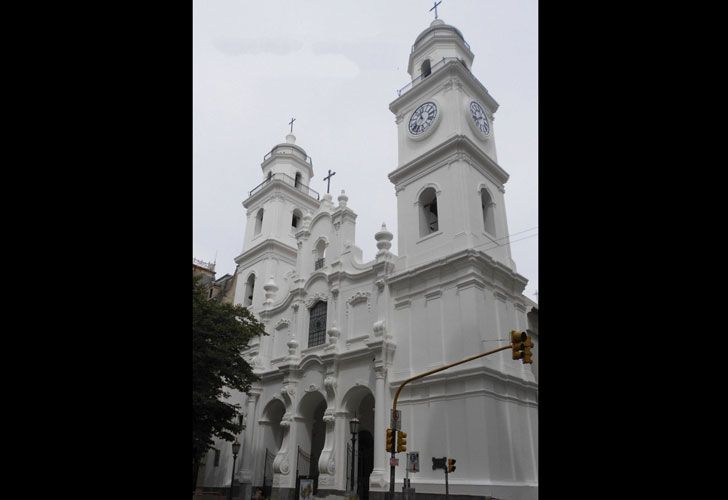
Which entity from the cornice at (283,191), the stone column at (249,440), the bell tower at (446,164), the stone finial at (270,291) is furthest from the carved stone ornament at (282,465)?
the cornice at (283,191)

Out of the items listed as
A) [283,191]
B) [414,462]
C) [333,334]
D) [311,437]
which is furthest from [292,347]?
[283,191]

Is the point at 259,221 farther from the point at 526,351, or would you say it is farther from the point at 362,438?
the point at 526,351

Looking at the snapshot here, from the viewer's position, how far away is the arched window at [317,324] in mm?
27156

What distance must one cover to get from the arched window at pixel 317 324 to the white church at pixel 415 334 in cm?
9

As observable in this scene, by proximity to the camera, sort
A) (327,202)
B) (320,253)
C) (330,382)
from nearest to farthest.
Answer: (330,382), (320,253), (327,202)

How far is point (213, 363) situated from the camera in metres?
19.0

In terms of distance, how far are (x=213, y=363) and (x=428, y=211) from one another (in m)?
12.7

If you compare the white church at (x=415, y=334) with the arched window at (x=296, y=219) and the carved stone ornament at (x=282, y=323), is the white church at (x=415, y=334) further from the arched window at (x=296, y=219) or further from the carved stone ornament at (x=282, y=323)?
the arched window at (x=296, y=219)
